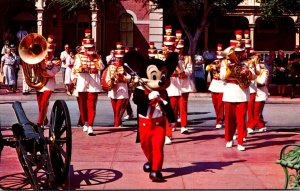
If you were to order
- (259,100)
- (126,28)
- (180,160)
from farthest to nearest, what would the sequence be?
(126,28), (259,100), (180,160)

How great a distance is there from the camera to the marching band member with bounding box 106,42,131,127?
13.4m

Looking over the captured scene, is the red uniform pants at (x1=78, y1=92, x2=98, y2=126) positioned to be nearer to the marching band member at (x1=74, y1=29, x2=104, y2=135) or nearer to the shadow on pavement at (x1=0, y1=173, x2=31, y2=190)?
the marching band member at (x1=74, y1=29, x2=104, y2=135)

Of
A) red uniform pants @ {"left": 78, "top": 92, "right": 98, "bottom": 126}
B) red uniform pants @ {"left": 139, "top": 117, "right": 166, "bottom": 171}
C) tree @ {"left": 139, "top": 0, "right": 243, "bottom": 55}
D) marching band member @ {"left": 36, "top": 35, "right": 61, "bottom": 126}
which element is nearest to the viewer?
red uniform pants @ {"left": 139, "top": 117, "right": 166, "bottom": 171}

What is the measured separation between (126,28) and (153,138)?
940 inches

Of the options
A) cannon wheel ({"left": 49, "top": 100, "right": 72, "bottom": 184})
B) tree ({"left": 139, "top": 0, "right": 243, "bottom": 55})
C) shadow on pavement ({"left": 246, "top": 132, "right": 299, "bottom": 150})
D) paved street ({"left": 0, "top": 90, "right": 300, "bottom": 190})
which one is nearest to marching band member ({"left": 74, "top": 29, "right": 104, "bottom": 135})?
paved street ({"left": 0, "top": 90, "right": 300, "bottom": 190})

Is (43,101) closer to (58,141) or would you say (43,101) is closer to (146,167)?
(146,167)

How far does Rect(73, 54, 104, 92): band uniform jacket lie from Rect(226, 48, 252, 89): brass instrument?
3106mm

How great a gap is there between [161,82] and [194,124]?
6092 mm

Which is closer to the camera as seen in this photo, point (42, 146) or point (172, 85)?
point (42, 146)

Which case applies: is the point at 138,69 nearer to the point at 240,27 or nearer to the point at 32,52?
the point at 32,52

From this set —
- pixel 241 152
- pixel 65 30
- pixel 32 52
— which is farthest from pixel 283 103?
pixel 65 30

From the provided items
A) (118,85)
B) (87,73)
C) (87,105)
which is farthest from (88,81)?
(118,85)

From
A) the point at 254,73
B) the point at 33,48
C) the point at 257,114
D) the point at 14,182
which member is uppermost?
the point at 33,48

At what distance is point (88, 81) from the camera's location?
1270 cm
